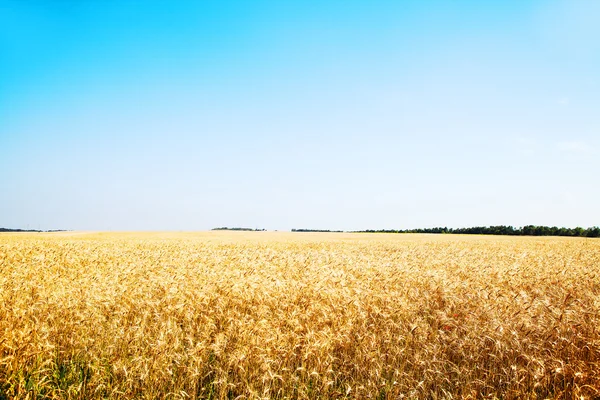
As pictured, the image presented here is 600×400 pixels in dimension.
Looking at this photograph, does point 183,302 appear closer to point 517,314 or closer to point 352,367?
point 352,367

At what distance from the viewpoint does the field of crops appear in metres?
4.52

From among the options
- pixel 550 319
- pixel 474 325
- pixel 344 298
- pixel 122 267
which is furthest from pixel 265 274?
pixel 550 319

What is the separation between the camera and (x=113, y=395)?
4.27 metres

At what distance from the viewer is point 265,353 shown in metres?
5.02

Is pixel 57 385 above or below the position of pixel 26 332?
below

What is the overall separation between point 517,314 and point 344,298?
331 centimetres

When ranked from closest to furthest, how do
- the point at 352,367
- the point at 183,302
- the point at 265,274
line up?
1. the point at 352,367
2. the point at 183,302
3. the point at 265,274

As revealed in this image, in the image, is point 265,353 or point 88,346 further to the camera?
point 88,346

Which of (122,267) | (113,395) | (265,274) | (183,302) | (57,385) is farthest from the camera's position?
(122,267)

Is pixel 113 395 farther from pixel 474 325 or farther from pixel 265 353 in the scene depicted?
pixel 474 325

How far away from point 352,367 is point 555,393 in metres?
2.56

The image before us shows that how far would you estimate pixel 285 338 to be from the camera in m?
5.40

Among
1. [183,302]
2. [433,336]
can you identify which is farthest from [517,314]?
[183,302]

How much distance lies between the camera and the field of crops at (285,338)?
452cm
